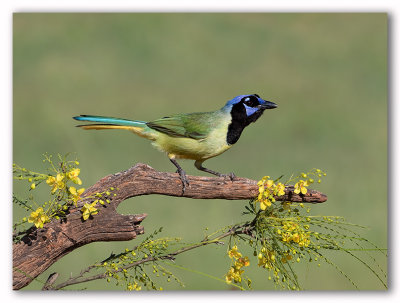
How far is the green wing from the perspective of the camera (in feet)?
11.3

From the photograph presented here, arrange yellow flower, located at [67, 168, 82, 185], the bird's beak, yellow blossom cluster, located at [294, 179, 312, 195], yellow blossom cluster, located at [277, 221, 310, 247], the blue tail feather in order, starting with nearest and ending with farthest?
yellow flower, located at [67, 168, 82, 185]
yellow blossom cluster, located at [277, 221, 310, 247]
yellow blossom cluster, located at [294, 179, 312, 195]
the blue tail feather
the bird's beak

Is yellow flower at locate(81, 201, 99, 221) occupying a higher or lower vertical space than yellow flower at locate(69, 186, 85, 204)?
lower

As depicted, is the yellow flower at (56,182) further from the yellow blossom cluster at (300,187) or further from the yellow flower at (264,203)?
the yellow blossom cluster at (300,187)

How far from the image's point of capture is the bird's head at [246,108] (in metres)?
3.40

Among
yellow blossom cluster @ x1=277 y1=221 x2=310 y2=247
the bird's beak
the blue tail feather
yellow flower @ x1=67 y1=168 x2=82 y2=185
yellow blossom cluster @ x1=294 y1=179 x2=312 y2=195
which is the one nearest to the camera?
yellow flower @ x1=67 y1=168 x2=82 y2=185

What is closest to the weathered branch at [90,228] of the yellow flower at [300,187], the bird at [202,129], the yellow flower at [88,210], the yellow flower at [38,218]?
the yellow flower at [88,210]

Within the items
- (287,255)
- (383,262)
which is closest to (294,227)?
(287,255)

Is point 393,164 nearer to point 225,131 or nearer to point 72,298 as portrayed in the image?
point 225,131

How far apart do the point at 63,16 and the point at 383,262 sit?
2348 mm

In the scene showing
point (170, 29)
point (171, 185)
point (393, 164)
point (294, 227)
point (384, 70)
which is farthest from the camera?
point (170, 29)

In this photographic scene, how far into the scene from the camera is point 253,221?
9.96 ft

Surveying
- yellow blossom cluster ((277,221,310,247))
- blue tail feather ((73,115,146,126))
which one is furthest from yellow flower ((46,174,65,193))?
yellow blossom cluster ((277,221,310,247))

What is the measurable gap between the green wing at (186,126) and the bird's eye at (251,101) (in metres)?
0.22

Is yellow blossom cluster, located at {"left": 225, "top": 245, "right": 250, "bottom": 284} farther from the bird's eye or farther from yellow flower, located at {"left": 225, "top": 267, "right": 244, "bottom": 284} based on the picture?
the bird's eye
